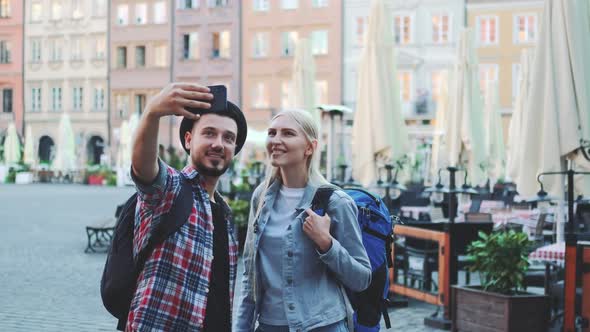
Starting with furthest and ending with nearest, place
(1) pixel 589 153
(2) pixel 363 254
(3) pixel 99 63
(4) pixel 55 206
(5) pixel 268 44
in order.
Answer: (3) pixel 99 63 → (5) pixel 268 44 → (4) pixel 55 206 → (1) pixel 589 153 → (2) pixel 363 254

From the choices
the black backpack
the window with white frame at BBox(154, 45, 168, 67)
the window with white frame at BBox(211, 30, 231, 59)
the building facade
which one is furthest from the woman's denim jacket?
the window with white frame at BBox(154, 45, 168, 67)

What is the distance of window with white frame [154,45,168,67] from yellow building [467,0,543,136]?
17.8 meters

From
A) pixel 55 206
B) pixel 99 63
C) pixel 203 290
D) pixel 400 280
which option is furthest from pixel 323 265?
pixel 99 63

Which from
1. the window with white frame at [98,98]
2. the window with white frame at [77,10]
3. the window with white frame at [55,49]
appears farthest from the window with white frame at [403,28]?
the window with white frame at [55,49]

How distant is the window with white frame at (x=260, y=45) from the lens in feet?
143

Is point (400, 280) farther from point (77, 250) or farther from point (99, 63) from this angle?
point (99, 63)

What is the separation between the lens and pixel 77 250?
1324 cm

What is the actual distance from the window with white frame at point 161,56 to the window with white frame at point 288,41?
25.2 feet

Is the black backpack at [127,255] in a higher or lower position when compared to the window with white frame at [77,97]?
lower

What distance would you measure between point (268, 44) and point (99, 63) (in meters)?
11.3

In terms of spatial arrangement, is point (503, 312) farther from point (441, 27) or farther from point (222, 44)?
point (222, 44)

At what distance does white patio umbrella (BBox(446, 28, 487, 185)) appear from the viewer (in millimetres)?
15336

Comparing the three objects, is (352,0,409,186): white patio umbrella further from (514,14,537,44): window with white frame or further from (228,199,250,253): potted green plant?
(514,14,537,44): window with white frame

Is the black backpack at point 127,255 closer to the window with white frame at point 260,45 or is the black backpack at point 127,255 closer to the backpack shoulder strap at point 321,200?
the backpack shoulder strap at point 321,200
